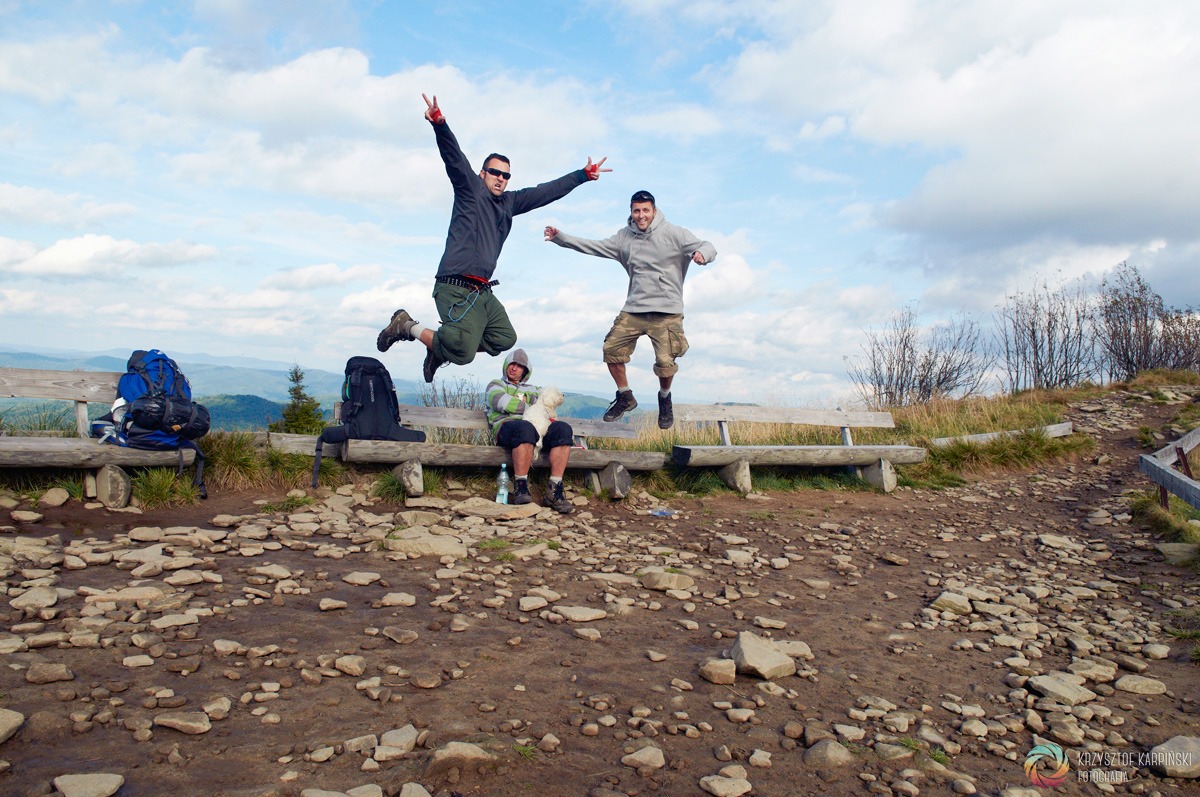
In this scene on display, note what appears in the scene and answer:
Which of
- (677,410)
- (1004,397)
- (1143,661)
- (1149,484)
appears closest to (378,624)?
(1143,661)

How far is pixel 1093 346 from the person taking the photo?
18844 millimetres

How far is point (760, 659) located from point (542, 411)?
3.52 m

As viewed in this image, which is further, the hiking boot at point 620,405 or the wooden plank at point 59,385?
the hiking boot at point 620,405

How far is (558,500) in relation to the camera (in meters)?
6.36

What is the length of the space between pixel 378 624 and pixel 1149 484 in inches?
362

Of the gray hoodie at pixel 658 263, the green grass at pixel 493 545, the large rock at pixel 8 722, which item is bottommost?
the large rock at pixel 8 722

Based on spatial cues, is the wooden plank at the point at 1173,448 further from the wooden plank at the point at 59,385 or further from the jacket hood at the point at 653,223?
the wooden plank at the point at 59,385

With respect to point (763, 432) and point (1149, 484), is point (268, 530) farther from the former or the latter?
point (1149, 484)

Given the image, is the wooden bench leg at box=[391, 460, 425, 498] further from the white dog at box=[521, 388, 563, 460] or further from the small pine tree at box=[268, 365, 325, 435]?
the small pine tree at box=[268, 365, 325, 435]

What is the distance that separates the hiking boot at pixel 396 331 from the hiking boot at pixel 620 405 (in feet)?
7.43

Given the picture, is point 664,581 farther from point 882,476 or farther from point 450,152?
point 882,476

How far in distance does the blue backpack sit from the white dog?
2.53 m

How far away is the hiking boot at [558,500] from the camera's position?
631cm

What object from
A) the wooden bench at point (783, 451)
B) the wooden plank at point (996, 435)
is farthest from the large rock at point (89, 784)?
the wooden plank at point (996, 435)
